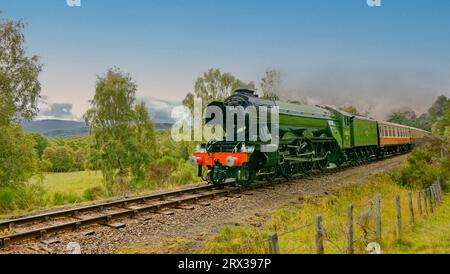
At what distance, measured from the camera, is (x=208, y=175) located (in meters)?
13.7

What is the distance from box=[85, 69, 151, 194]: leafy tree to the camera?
2897 cm

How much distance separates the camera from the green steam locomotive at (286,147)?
43.5 ft

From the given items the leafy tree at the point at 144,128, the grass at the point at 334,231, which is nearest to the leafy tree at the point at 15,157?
the leafy tree at the point at 144,128

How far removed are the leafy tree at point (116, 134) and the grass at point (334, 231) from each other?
830 inches

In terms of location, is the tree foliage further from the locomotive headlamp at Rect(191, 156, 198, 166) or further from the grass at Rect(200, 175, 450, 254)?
the locomotive headlamp at Rect(191, 156, 198, 166)

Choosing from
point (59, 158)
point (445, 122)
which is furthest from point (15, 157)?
point (59, 158)

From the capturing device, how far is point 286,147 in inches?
596

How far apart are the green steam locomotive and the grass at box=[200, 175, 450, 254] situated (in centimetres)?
280

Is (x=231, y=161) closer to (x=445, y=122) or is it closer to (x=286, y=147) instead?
(x=286, y=147)

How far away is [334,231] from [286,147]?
7428 millimetres

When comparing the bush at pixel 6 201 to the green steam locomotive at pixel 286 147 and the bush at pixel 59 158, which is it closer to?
the green steam locomotive at pixel 286 147
